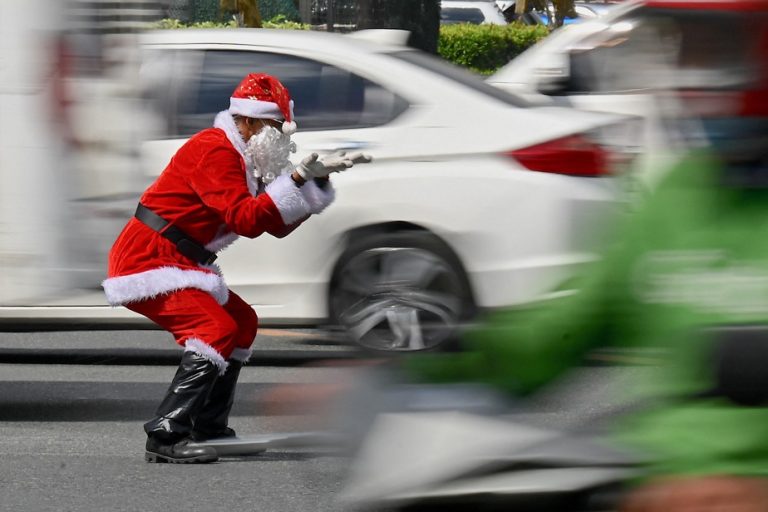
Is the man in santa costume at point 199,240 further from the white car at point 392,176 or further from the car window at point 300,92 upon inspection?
the car window at point 300,92

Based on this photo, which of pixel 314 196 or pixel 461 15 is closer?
pixel 314 196

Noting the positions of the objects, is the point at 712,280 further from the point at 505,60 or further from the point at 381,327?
the point at 505,60

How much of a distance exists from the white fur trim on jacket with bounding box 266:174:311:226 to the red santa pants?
0.50m

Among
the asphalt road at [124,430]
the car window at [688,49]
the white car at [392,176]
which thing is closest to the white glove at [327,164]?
the asphalt road at [124,430]

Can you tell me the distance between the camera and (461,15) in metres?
34.8

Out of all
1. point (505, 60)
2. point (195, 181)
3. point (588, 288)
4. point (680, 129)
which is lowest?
point (505, 60)

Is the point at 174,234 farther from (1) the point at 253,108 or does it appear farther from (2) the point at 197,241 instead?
(1) the point at 253,108

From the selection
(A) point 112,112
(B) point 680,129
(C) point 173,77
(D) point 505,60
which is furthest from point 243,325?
(D) point 505,60

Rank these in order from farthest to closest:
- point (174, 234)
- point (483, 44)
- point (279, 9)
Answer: point (279, 9) → point (483, 44) → point (174, 234)

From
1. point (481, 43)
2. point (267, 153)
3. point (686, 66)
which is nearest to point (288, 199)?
point (267, 153)

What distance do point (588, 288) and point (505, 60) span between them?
26.9 meters

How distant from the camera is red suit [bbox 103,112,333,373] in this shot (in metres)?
5.57

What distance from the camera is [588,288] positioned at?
8.13 ft

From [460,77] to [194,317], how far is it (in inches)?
98.9
